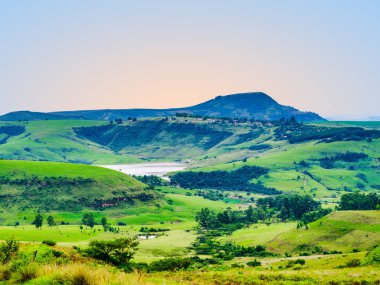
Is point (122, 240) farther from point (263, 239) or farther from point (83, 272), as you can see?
point (263, 239)

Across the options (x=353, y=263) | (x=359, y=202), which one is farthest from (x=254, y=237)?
(x=353, y=263)

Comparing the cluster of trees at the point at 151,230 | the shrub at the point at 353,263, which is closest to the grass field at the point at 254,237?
the cluster of trees at the point at 151,230

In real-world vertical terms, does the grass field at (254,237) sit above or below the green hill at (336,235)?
below

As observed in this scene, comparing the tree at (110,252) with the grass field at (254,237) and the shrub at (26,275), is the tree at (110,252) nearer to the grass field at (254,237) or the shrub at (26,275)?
the shrub at (26,275)

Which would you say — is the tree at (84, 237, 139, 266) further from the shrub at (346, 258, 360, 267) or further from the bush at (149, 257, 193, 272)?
the shrub at (346, 258, 360, 267)

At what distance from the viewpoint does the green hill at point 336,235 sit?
108306 mm

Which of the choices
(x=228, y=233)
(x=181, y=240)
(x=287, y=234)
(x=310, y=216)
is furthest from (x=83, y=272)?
(x=310, y=216)

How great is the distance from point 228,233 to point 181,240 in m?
23.8

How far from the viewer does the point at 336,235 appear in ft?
382

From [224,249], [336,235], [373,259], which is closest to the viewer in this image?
[373,259]

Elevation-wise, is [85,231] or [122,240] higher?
[122,240]

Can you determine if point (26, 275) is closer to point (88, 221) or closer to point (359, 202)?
point (88, 221)

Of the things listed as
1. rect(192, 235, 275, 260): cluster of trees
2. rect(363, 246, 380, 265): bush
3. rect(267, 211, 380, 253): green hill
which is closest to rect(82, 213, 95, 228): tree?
rect(192, 235, 275, 260): cluster of trees

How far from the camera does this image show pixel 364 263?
5512 centimetres
